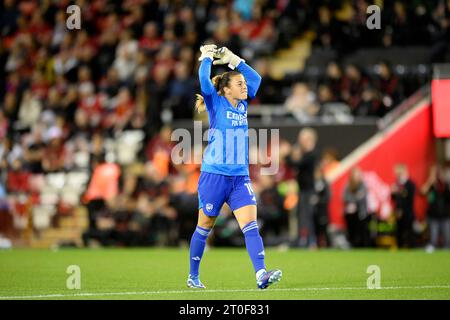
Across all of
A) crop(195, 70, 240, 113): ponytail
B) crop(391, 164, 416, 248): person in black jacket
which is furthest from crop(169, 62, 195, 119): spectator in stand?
crop(195, 70, 240, 113): ponytail

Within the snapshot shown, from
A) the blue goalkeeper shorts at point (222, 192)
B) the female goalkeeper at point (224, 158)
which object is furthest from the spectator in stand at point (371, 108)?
the blue goalkeeper shorts at point (222, 192)

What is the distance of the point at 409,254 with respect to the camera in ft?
59.5

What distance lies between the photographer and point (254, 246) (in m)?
11.0

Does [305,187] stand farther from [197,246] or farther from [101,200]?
[197,246]

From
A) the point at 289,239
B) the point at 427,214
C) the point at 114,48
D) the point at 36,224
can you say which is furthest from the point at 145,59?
the point at 427,214

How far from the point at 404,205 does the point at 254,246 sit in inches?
397

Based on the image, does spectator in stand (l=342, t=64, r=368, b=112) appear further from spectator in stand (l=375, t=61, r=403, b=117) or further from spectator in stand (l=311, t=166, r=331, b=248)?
spectator in stand (l=311, t=166, r=331, b=248)

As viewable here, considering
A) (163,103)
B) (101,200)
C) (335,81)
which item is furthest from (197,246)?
(163,103)

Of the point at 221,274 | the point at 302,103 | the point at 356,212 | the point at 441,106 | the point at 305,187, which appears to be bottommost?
the point at 221,274

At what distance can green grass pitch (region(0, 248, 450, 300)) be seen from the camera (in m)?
10.7

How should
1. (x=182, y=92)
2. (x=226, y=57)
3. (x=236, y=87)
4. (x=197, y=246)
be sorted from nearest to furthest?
(x=236, y=87) < (x=197, y=246) < (x=226, y=57) < (x=182, y=92)

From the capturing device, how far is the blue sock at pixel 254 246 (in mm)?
10930

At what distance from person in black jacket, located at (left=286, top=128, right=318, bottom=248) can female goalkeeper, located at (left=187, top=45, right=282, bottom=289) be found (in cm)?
950

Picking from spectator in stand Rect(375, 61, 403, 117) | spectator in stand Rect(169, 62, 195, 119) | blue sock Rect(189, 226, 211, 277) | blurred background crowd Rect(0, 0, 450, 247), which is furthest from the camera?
spectator in stand Rect(169, 62, 195, 119)
